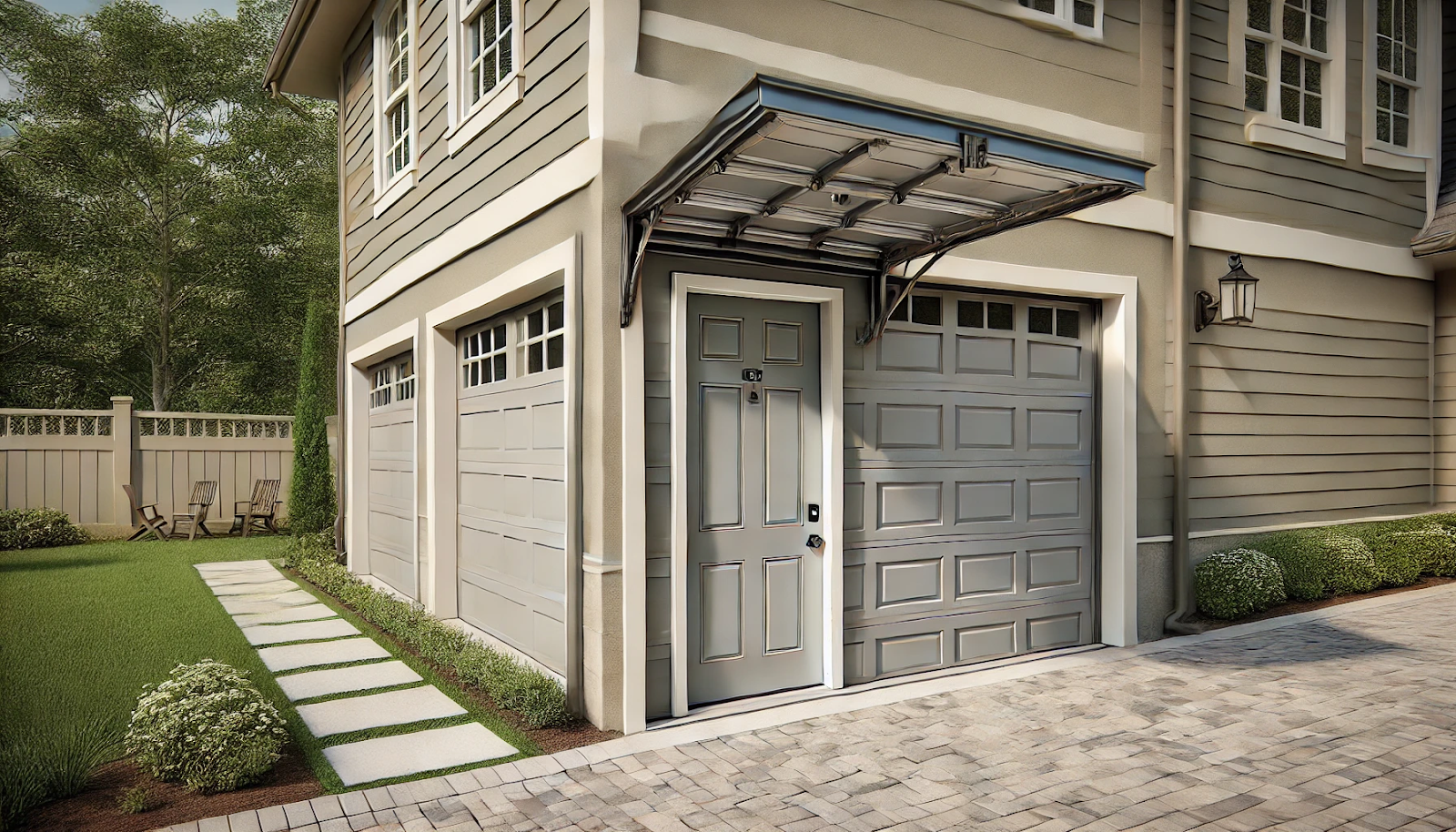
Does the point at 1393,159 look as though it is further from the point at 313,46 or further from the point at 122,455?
the point at 122,455

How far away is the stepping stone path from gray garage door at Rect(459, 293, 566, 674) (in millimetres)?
701

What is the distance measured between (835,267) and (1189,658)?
3.63 metres

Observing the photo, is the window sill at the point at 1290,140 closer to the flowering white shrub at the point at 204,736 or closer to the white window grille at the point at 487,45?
the white window grille at the point at 487,45

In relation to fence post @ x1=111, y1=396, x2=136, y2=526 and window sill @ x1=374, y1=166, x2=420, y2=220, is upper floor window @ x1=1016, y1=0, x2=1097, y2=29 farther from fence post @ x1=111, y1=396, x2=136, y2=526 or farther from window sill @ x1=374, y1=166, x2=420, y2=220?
fence post @ x1=111, y1=396, x2=136, y2=526

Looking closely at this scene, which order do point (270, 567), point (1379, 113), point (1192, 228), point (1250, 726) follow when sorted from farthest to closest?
point (270, 567)
point (1379, 113)
point (1192, 228)
point (1250, 726)

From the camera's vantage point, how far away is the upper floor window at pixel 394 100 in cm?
776

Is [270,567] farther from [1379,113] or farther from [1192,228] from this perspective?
[1379,113]

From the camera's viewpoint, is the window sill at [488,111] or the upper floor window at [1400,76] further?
the upper floor window at [1400,76]

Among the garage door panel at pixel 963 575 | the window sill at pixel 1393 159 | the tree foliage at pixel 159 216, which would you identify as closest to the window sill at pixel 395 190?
the garage door panel at pixel 963 575

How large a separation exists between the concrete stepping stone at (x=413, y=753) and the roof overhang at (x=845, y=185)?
2235 millimetres

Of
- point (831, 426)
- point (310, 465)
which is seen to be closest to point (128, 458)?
point (310, 465)

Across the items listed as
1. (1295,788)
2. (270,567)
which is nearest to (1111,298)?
(1295,788)

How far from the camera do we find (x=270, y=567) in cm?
1041

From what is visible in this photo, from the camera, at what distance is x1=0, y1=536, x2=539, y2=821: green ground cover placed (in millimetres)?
4527
